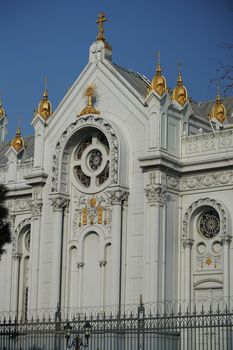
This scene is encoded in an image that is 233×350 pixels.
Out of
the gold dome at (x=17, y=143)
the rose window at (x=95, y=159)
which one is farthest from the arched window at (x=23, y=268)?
the rose window at (x=95, y=159)

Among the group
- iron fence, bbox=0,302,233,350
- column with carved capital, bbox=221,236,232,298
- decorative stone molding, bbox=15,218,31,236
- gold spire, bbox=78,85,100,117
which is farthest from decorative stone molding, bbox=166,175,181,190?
decorative stone molding, bbox=15,218,31,236

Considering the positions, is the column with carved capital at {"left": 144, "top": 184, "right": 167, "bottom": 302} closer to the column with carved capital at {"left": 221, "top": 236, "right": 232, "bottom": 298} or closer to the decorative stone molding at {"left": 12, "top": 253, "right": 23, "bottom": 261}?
the column with carved capital at {"left": 221, "top": 236, "right": 232, "bottom": 298}

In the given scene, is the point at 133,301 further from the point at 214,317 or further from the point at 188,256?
the point at 214,317

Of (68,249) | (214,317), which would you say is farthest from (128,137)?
(214,317)

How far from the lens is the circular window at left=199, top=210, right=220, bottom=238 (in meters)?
39.2

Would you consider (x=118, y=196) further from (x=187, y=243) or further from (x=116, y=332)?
(x=116, y=332)

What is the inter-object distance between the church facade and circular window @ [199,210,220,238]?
5 cm

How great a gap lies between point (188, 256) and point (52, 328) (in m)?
8.82

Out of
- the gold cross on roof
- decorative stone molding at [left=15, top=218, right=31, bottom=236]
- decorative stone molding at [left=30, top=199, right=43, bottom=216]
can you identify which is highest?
the gold cross on roof

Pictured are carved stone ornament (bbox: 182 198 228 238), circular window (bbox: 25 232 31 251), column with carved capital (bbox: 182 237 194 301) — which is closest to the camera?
carved stone ornament (bbox: 182 198 228 238)

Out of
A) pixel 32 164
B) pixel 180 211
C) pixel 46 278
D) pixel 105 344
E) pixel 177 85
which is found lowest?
pixel 105 344

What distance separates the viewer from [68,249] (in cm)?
4188

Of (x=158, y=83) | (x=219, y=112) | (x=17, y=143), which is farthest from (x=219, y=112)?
(x=17, y=143)

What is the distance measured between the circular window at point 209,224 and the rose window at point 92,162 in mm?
4541
